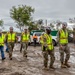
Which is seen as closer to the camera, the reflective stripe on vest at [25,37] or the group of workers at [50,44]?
the group of workers at [50,44]

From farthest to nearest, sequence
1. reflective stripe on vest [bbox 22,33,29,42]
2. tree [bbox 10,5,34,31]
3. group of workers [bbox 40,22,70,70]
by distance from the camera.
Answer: tree [bbox 10,5,34,31] → reflective stripe on vest [bbox 22,33,29,42] → group of workers [bbox 40,22,70,70]

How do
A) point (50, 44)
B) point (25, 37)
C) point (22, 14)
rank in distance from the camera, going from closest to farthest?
point (50, 44), point (25, 37), point (22, 14)

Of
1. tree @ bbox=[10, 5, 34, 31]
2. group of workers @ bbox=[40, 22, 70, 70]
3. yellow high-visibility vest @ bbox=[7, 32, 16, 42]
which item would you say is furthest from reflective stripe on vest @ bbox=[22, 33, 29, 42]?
tree @ bbox=[10, 5, 34, 31]

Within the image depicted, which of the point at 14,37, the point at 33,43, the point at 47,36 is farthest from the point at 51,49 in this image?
the point at 33,43

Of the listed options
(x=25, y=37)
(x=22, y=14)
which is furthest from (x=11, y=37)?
(x=22, y=14)

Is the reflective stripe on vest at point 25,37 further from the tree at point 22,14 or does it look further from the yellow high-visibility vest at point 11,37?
the tree at point 22,14

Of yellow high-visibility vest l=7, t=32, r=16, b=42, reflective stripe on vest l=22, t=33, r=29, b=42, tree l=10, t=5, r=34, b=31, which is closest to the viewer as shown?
yellow high-visibility vest l=7, t=32, r=16, b=42

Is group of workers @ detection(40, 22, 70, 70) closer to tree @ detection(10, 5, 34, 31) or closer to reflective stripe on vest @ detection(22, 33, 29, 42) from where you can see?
reflective stripe on vest @ detection(22, 33, 29, 42)

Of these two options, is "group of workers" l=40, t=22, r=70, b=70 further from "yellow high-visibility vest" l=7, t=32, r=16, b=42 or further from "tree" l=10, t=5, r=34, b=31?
"tree" l=10, t=5, r=34, b=31

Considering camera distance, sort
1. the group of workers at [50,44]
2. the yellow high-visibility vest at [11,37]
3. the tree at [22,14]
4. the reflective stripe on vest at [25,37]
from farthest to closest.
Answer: the tree at [22,14] → the reflective stripe on vest at [25,37] → the yellow high-visibility vest at [11,37] → the group of workers at [50,44]

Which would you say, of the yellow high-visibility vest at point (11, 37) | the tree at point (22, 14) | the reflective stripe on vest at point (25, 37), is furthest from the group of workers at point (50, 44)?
the tree at point (22, 14)

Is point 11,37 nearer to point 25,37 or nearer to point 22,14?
point 25,37

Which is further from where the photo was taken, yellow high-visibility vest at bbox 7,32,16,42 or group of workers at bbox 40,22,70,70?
yellow high-visibility vest at bbox 7,32,16,42

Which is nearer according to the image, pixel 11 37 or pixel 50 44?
pixel 50 44
